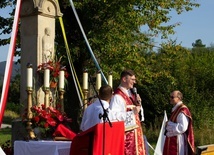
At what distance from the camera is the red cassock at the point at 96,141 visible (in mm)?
6094

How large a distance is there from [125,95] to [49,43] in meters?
2.04

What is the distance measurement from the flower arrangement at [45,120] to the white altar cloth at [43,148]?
0.54 metres

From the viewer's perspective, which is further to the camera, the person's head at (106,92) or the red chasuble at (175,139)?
the red chasuble at (175,139)

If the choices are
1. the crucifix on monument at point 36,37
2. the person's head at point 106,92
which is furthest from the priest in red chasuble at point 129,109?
the crucifix on monument at point 36,37

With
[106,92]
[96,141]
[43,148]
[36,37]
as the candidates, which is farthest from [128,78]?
[36,37]

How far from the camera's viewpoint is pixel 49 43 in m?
8.56

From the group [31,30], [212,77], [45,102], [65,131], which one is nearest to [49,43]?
[31,30]

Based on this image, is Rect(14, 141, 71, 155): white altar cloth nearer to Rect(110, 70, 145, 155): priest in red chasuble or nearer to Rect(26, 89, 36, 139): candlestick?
Rect(26, 89, 36, 139): candlestick

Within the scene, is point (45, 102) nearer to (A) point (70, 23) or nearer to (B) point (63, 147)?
(B) point (63, 147)

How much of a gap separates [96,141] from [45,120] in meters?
1.64

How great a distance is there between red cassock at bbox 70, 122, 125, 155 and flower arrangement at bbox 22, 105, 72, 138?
1.36 metres

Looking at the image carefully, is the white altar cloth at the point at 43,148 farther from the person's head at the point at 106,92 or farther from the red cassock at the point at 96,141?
the person's head at the point at 106,92

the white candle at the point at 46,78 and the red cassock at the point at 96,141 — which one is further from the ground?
the white candle at the point at 46,78

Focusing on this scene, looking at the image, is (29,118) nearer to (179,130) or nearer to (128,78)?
(128,78)
